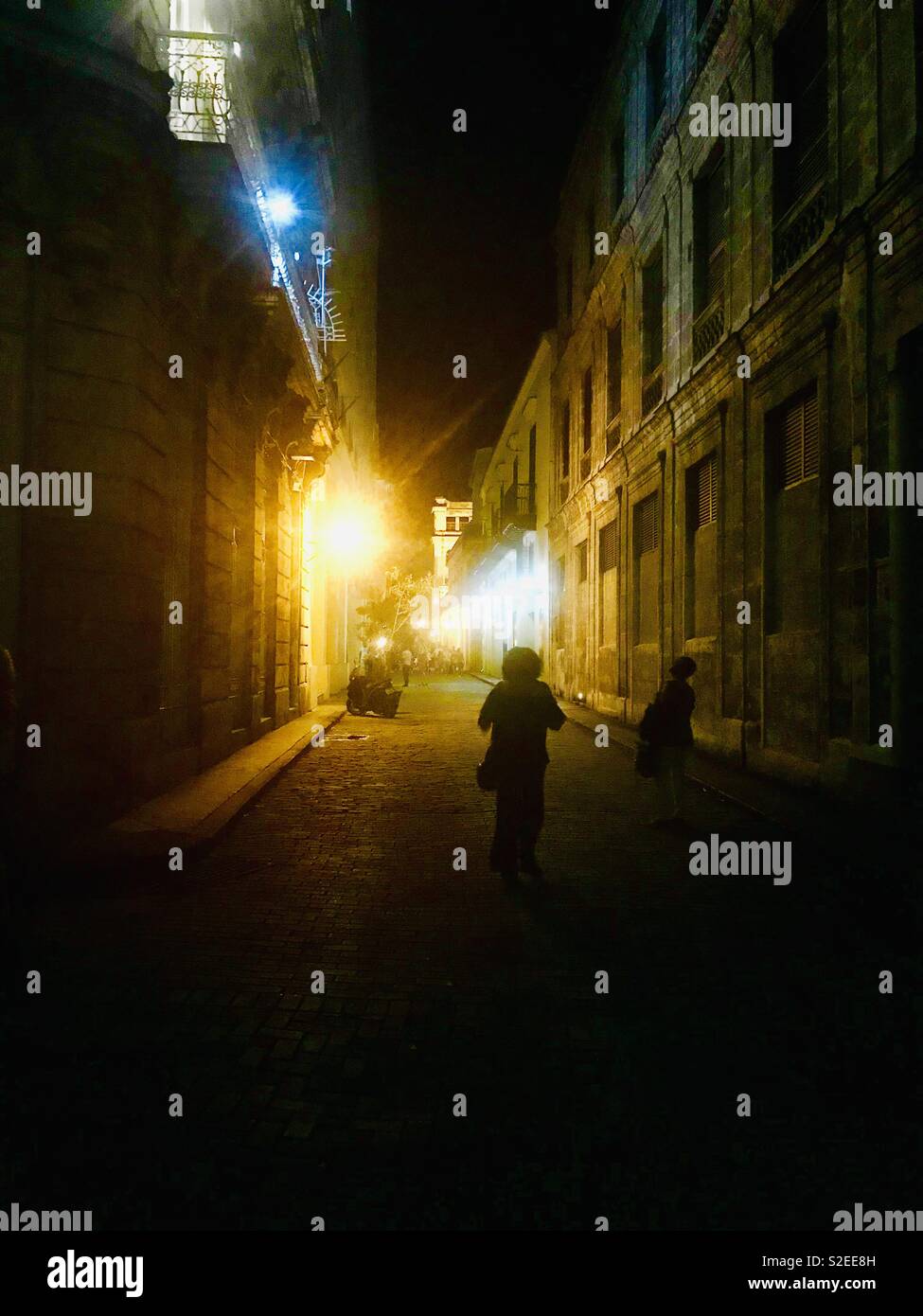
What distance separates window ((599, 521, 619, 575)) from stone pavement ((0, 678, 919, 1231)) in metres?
13.3

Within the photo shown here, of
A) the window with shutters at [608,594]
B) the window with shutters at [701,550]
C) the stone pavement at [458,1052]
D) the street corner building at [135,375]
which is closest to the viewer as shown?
the stone pavement at [458,1052]

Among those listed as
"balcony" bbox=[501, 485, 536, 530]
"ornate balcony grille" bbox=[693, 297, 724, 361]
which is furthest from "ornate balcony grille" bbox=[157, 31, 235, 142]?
"balcony" bbox=[501, 485, 536, 530]

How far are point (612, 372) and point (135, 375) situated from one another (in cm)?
1445

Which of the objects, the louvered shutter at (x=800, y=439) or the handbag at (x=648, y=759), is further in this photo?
the louvered shutter at (x=800, y=439)

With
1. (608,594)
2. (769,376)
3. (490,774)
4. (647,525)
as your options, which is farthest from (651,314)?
(490,774)

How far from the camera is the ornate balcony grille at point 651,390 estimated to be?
15.7 m

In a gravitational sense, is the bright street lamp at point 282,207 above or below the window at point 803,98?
above

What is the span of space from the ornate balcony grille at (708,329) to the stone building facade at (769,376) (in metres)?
0.05

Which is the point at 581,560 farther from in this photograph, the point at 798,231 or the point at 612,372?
the point at 798,231

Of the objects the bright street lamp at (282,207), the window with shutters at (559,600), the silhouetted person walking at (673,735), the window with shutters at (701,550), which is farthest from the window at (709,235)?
the window with shutters at (559,600)

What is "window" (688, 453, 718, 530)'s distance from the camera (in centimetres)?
1295

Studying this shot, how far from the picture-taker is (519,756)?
6098 millimetres

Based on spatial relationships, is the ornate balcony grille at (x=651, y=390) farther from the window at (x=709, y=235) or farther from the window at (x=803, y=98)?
the window at (x=803, y=98)
